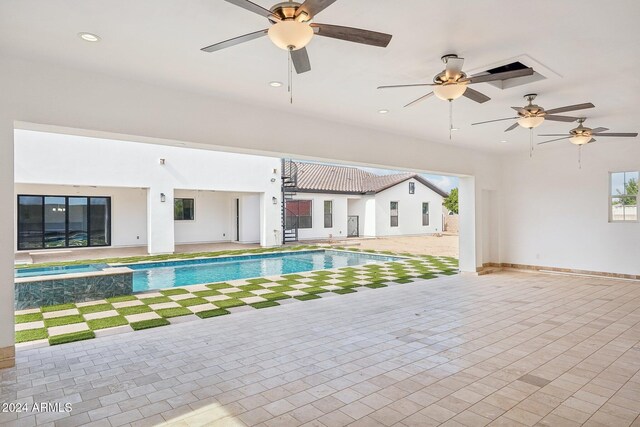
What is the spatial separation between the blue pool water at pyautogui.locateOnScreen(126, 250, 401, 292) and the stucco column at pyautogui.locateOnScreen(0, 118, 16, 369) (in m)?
3.80

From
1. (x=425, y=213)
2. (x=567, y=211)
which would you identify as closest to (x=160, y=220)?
(x=567, y=211)

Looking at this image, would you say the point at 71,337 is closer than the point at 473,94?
No

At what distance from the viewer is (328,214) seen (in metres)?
18.9

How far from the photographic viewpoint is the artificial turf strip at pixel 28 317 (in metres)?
5.09

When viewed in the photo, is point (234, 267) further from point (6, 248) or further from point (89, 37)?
point (89, 37)

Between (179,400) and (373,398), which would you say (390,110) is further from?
(179,400)

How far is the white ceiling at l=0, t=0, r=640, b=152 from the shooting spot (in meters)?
2.90

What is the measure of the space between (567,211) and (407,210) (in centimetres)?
1221

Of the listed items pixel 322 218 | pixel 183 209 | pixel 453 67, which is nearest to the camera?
pixel 453 67

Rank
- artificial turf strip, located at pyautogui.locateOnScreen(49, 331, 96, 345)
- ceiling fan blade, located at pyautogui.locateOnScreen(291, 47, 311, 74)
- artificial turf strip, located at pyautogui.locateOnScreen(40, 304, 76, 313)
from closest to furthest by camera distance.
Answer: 1. ceiling fan blade, located at pyautogui.locateOnScreen(291, 47, 311, 74)
2. artificial turf strip, located at pyautogui.locateOnScreen(49, 331, 96, 345)
3. artificial turf strip, located at pyautogui.locateOnScreen(40, 304, 76, 313)

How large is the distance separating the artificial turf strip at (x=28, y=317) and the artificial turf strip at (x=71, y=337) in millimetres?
1082

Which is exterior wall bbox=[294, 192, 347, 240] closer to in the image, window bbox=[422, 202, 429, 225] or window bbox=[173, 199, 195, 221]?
window bbox=[173, 199, 195, 221]

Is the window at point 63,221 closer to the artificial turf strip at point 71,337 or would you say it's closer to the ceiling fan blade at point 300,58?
the artificial turf strip at point 71,337

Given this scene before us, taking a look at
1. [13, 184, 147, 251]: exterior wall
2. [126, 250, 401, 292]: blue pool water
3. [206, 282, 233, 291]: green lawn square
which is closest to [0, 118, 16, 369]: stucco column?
[206, 282, 233, 291]: green lawn square
